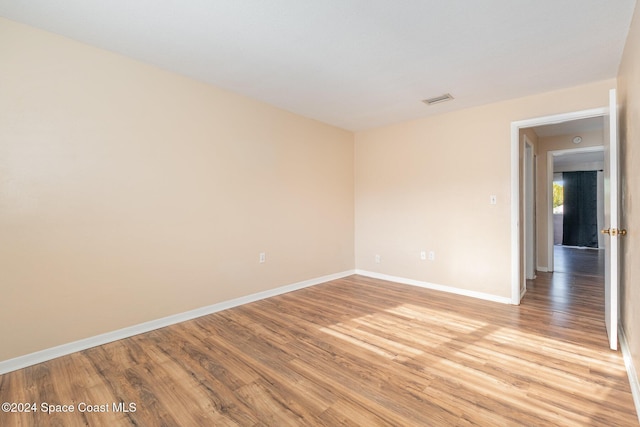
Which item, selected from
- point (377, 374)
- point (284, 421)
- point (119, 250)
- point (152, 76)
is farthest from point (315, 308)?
point (152, 76)

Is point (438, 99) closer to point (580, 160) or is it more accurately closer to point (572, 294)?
point (572, 294)

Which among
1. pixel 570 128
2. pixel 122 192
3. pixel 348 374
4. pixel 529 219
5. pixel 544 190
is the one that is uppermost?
pixel 570 128

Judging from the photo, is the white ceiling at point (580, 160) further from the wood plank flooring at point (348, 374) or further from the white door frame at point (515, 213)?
the wood plank flooring at point (348, 374)

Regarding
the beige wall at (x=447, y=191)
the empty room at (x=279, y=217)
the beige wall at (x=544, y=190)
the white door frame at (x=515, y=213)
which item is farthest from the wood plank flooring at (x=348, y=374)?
the beige wall at (x=544, y=190)

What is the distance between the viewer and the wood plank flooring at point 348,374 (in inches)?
61.9

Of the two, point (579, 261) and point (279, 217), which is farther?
point (579, 261)

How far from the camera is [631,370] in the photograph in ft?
6.07

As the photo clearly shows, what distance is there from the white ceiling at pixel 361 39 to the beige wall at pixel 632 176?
0.76ft

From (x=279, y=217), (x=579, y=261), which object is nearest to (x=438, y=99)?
(x=279, y=217)

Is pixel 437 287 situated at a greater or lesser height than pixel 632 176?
lesser

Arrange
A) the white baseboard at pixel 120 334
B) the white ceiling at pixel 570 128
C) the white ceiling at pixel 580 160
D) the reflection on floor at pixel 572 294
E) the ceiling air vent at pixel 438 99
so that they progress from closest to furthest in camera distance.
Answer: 1. the white baseboard at pixel 120 334
2. the reflection on floor at pixel 572 294
3. the ceiling air vent at pixel 438 99
4. the white ceiling at pixel 570 128
5. the white ceiling at pixel 580 160

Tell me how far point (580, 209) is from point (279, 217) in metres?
9.01

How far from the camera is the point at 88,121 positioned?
92.2 inches

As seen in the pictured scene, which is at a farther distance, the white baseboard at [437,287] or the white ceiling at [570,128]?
the white ceiling at [570,128]
